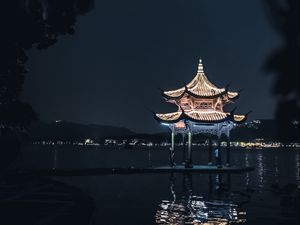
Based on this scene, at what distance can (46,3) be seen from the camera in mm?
9609

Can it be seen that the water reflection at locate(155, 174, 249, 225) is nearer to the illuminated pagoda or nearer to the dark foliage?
the dark foliage

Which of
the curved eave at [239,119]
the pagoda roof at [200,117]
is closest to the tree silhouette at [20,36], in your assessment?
the pagoda roof at [200,117]

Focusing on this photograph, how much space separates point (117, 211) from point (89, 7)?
1393cm

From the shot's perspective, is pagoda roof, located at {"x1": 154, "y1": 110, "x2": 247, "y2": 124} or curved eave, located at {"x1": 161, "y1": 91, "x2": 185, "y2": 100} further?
curved eave, located at {"x1": 161, "y1": 91, "x2": 185, "y2": 100}

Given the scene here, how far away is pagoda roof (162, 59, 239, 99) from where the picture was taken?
42656 mm

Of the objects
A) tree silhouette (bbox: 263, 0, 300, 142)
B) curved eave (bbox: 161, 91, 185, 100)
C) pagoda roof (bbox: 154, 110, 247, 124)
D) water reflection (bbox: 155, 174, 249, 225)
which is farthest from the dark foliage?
curved eave (bbox: 161, 91, 185, 100)

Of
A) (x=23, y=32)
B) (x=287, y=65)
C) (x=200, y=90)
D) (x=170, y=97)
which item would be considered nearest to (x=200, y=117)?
(x=200, y=90)

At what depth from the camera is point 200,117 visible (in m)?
42.9

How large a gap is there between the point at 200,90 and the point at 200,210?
23.4m

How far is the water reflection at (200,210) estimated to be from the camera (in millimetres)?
18891

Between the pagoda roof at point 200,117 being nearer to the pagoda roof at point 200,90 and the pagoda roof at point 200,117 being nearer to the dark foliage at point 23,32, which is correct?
the pagoda roof at point 200,90

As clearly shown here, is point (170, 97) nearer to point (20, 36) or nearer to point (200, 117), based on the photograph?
point (200, 117)

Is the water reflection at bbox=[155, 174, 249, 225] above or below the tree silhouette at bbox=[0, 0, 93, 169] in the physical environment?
below

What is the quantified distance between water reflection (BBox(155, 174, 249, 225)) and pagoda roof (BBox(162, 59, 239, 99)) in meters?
13.7
